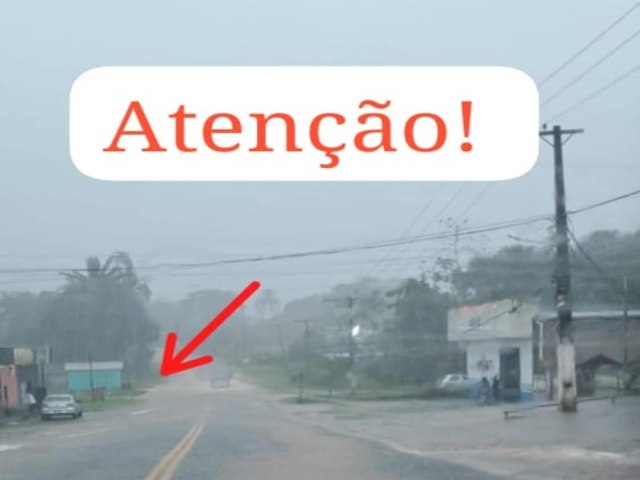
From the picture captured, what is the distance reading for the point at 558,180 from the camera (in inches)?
838

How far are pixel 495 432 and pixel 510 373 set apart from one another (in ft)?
5.90

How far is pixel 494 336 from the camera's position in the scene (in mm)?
22344

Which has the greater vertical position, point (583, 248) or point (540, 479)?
point (583, 248)

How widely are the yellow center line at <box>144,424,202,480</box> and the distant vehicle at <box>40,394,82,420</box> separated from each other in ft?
6.05

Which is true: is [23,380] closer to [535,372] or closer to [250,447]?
[250,447]

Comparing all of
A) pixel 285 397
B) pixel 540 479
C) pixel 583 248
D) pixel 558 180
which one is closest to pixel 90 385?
pixel 285 397

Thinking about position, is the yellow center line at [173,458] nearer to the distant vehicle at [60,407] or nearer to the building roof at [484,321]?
the distant vehicle at [60,407]

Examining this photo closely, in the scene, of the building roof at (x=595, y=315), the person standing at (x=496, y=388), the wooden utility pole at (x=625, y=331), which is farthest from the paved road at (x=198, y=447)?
the wooden utility pole at (x=625, y=331)

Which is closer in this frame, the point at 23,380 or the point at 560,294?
the point at 23,380

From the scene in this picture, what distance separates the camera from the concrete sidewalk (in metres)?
19.5

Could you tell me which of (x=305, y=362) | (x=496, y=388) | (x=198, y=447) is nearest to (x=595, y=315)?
(x=496, y=388)

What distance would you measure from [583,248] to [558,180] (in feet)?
9.86

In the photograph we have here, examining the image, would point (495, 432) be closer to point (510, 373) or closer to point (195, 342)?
point (510, 373)

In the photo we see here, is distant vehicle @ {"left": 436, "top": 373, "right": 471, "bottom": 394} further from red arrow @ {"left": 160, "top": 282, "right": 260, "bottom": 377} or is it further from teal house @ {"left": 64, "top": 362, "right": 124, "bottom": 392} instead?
red arrow @ {"left": 160, "top": 282, "right": 260, "bottom": 377}
